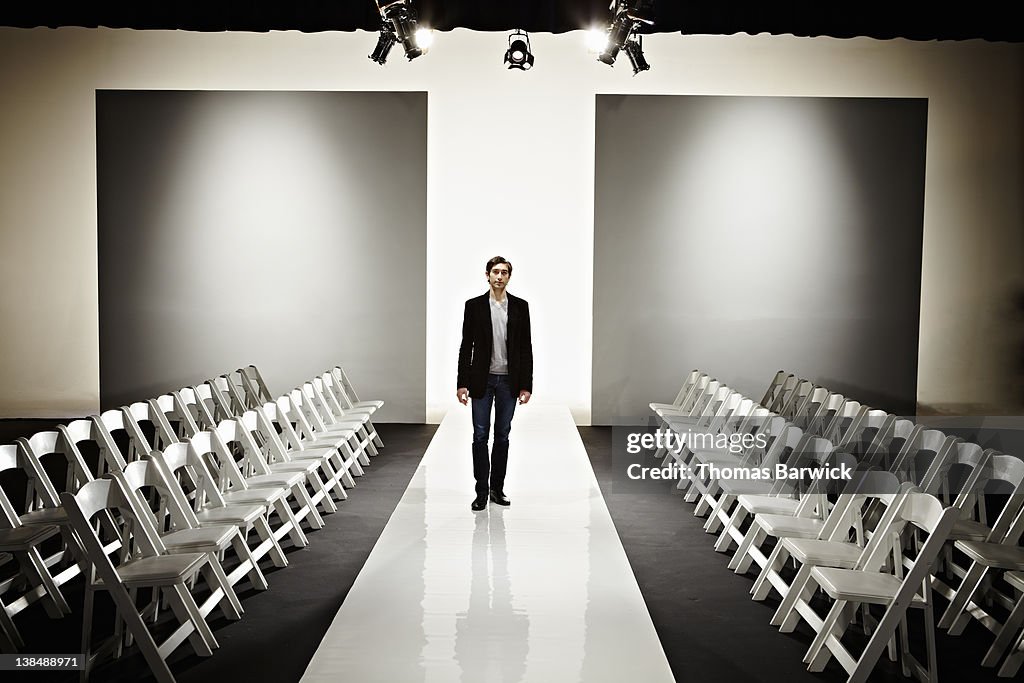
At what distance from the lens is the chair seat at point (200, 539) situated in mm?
3777

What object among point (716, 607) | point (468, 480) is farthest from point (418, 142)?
point (716, 607)

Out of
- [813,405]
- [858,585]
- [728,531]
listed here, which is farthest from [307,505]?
[813,405]

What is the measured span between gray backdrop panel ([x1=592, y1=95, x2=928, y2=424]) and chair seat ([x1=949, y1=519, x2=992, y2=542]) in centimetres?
525

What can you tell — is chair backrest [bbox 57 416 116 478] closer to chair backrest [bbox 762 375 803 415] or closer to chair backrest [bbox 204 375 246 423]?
chair backrest [bbox 204 375 246 423]

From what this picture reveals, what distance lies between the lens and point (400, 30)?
731cm

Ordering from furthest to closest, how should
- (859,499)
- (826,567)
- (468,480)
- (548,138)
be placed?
1. (548,138)
2. (468,480)
3. (859,499)
4. (826,567)

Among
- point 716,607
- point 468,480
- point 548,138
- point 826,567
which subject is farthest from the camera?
point 548,138

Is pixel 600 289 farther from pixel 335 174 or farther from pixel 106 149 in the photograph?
pixel 106 149

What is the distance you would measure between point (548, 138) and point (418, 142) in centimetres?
133

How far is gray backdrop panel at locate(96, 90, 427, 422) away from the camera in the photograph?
30.9 ft

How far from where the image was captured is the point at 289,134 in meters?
9.41

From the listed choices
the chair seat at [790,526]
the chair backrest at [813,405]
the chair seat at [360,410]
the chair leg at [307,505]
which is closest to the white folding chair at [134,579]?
the chair leg at [307,505]

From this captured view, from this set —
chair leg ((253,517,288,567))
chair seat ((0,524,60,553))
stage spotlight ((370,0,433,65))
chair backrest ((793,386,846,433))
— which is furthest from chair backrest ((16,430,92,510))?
chair backrest ((793,386,846,433))

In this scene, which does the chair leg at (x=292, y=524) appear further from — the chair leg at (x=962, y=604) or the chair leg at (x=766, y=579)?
the chair leg at (x=962, y=604)
